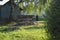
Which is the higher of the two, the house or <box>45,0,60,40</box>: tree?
<box>45,0,60,40</box>: tree

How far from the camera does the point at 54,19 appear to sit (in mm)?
11141

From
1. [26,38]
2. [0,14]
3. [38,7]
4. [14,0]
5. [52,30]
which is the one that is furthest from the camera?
[0,14]

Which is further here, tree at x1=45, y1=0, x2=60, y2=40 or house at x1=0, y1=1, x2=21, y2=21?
house at x1=0, y1=1, x2=21, y2=21

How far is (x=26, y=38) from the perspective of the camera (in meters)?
13.1

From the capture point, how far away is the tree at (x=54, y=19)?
1098 centimetres

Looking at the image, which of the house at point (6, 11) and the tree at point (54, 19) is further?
the house at point (6, 11)

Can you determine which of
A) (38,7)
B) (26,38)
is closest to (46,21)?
(26,38)

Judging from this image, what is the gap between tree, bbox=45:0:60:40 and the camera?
10984mm

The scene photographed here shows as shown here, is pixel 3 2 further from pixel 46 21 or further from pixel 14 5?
pixel 46 21

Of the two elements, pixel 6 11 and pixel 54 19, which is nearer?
pixel 54 19

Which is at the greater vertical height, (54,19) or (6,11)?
(54,19)

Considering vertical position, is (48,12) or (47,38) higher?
(48,12)

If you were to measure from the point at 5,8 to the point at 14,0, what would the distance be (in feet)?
14.8

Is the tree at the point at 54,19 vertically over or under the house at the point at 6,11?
over
